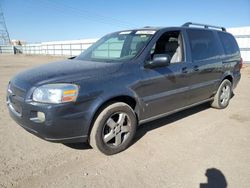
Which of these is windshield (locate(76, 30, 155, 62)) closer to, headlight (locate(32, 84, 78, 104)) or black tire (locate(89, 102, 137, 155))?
black tire (locate(89, 102, 137, 155))

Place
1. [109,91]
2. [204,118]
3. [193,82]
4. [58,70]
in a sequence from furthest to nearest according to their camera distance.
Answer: [204,118], [193,82], [58,70], [109,91]

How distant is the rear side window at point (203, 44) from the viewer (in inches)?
176

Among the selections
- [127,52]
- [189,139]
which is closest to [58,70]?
[127,52]

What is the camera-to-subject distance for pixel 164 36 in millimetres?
4105

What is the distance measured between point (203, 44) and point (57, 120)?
348 cm

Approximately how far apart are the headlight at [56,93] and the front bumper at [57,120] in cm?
6

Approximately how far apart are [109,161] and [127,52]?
70.9 inches

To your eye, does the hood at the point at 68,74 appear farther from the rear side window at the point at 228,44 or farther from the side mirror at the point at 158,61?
the rear side window at the point at 228,44

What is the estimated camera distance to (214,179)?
275 centimetres

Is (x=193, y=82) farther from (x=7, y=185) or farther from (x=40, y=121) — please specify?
(x=7, y=185)

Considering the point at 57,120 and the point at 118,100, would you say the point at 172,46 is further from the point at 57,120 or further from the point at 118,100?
the point at 57,120

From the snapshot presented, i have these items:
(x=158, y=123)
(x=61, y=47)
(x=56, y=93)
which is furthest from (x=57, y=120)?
(x=61, y=47)

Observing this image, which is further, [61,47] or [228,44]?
[61,47]

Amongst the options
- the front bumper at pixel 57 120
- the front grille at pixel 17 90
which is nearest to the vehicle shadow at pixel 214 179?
the front bumper at pixel 57 120
